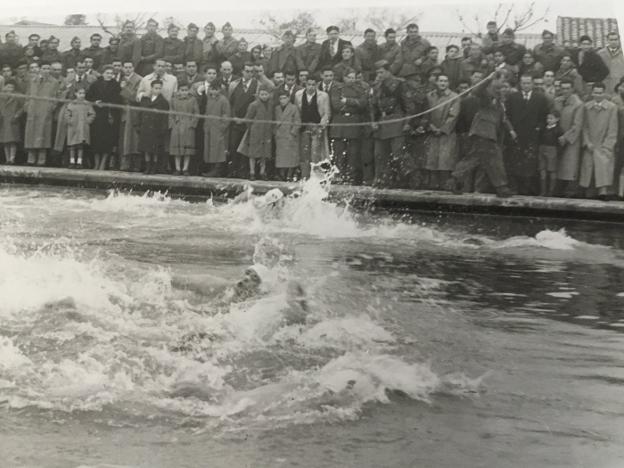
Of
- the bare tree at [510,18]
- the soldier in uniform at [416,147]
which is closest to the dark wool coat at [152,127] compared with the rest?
the soldier in uniform at [416,147]

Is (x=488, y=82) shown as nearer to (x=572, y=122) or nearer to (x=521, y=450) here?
(x=572, y=122)

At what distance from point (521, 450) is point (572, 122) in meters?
3.62

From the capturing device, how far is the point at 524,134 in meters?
5.30

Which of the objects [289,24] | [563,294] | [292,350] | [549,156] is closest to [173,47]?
[289,24]

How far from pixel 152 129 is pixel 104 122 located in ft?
1.06

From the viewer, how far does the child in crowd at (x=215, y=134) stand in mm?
5074

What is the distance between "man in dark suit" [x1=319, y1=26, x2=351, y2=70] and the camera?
11.7 ft

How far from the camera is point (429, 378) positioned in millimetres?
2408

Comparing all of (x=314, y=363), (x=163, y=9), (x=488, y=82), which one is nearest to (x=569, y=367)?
(x=314, y=363)

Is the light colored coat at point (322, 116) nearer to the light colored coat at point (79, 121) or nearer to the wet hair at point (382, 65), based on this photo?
the wet hair at point (382, 65)

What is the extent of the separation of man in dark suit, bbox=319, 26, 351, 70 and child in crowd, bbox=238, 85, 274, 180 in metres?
0.61

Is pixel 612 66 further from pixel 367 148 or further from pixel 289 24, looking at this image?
pixel 367 148

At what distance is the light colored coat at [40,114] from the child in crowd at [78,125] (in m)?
0.12

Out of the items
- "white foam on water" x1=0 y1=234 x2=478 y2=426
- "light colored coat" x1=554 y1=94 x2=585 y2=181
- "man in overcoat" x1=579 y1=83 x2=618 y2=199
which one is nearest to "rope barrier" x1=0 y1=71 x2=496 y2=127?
"light colored coat" x1=554 y1=94 x2=585 y2=181
